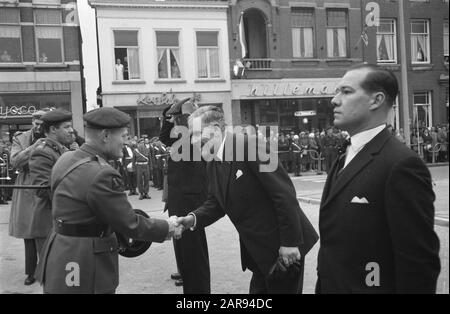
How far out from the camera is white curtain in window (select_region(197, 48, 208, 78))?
23.4 metres

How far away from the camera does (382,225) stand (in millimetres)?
2221

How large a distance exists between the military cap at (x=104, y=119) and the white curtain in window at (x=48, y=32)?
65.9 feet

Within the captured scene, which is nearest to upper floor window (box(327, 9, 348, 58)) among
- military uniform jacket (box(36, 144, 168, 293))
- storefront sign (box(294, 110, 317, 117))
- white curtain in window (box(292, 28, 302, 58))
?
white curtain in window (box(292, 28, 302, 58))

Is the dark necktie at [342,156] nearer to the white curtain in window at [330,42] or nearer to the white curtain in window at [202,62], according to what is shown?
the white curtain in window at [202,62]

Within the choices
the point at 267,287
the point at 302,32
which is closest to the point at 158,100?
the point at 302,32

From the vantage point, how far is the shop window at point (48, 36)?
69.4 feet

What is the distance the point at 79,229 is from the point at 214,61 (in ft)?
69.9

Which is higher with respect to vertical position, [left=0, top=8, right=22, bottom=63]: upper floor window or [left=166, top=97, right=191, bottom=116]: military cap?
[left=0, top=8, right=22, bottom=63]: upper floor window

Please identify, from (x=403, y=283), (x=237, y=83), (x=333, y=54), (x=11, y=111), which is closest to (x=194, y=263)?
(x=403, y=283)

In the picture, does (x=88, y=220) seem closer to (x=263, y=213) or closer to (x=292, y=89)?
(x=263, y=213)

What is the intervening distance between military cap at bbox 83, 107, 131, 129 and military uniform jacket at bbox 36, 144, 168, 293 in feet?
0.66

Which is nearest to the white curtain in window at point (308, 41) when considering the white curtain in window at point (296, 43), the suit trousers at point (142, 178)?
the white curtain in window at point (296, 43)

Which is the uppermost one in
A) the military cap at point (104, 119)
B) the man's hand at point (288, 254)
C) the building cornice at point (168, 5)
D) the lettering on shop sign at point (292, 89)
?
the building cornice at point (168, 5)

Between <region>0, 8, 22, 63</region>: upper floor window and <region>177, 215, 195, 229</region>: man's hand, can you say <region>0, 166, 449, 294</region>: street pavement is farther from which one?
<region>0, 8, 22, 63</region>: upper floor window
